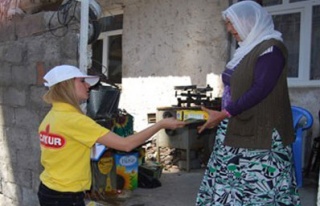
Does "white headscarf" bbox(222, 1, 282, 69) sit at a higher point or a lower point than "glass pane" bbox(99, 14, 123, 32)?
lower

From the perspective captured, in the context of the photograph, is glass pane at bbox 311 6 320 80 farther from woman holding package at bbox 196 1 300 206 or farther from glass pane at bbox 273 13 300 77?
woman holding package at bbox 196 1 300 206

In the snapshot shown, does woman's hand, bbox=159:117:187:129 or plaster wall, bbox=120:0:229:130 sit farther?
plaster wall, bbox=120:0:229:130

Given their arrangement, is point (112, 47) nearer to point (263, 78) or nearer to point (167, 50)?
point (167, 50)

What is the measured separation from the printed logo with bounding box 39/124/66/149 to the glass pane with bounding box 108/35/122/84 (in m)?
5.40

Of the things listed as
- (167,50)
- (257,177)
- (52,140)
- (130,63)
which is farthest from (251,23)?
(130,63)

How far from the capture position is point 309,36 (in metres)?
5.13

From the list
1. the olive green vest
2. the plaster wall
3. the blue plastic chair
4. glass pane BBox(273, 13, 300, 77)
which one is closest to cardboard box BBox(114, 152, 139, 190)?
the blue plastic chair

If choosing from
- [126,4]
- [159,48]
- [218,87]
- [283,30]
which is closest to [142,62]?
[159,48]

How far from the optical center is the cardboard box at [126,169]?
4.57m

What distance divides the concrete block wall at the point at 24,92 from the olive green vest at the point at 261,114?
69.3 inches

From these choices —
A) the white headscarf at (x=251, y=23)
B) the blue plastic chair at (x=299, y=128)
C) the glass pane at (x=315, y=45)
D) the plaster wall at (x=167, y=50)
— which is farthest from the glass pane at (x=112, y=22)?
the white headscarf at (x=251, y=23)

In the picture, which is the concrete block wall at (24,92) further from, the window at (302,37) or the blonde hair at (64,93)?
the window at (302,37)

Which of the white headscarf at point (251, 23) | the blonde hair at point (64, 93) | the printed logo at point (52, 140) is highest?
the white headscarf at point (251, 23)

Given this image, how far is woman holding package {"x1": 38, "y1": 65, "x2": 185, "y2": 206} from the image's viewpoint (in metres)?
2.30
